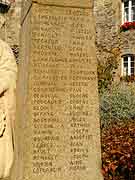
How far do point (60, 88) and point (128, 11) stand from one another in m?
21.5

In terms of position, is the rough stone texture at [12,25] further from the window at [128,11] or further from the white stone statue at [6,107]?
the white stone statue at [6,107]

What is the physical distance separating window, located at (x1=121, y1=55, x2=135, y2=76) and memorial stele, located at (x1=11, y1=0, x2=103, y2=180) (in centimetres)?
1985

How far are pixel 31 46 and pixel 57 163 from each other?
63.1 inches

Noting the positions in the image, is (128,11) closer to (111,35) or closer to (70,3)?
(111,35)

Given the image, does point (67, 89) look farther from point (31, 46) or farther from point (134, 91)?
point (134, 91)

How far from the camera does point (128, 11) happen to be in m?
27.1

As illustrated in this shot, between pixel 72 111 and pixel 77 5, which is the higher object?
pixel 77 5

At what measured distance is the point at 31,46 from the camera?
628 cm

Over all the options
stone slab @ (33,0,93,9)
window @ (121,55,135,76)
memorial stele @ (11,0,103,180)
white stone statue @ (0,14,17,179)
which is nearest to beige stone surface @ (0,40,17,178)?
white stone statue @ (0,14,17,179)

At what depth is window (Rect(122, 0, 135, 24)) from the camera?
2689 centimetres

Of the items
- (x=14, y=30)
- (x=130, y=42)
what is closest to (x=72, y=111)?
(x=130, y=42)

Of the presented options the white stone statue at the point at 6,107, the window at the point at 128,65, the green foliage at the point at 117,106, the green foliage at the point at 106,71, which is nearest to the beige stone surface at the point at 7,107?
the white stone statue at the point at 6,107

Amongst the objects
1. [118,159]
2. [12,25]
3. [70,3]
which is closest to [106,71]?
[12,25]

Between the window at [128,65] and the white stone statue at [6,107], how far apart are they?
66.6 feet
